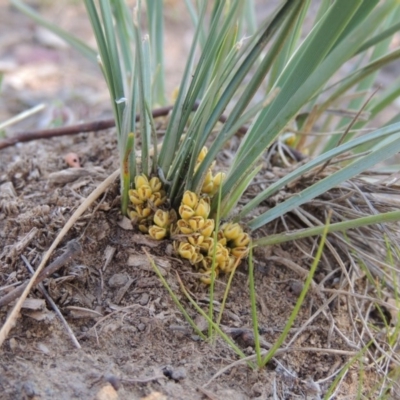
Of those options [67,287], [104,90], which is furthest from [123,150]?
[104,90]

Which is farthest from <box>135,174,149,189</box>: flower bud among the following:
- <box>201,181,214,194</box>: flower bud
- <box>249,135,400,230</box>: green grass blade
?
<box>249,135,400,230</box>: green grass blade

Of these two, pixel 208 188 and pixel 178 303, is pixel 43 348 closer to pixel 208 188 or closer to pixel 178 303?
pixel 178 303

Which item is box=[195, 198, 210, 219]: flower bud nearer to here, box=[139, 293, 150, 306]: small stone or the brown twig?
box=[139, 293, 150, 306]: small stone

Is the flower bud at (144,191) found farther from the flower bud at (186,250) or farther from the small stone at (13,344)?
the small stone at (13,344)

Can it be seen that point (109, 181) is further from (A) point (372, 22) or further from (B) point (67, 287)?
(A) point (372, 22)

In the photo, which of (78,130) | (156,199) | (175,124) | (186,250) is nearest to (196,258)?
(186,250)

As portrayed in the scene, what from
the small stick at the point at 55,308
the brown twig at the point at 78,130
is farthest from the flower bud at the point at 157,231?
the brown twig at the point at 78,130
